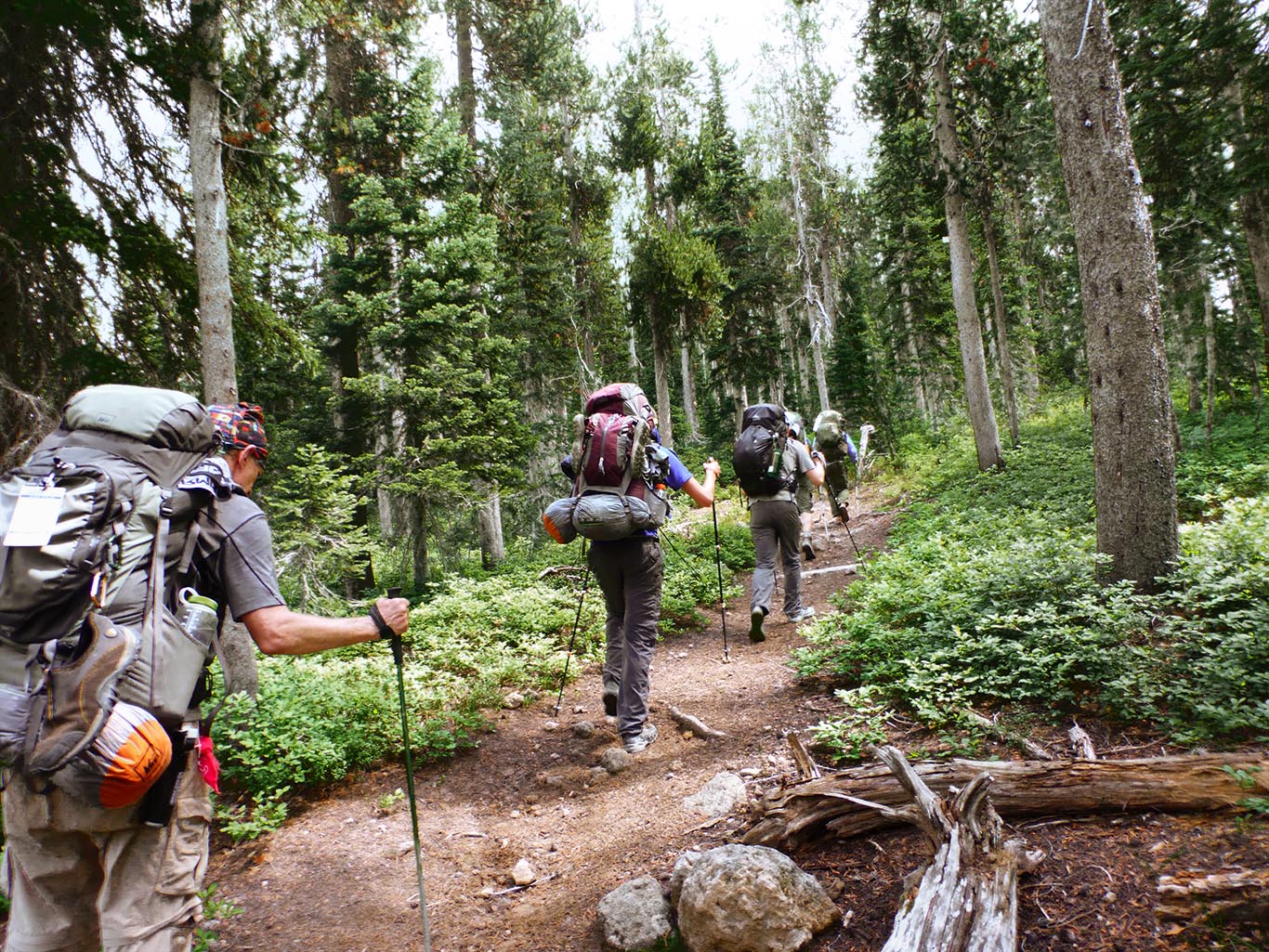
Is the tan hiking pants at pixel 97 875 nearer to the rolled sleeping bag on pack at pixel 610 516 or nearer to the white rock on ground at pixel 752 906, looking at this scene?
the white rock on ground at pixel 752 906

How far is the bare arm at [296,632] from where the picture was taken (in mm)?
2332

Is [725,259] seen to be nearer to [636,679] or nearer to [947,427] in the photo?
[947,427]

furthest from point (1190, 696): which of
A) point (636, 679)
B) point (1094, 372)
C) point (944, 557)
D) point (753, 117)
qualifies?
point (753, 117)

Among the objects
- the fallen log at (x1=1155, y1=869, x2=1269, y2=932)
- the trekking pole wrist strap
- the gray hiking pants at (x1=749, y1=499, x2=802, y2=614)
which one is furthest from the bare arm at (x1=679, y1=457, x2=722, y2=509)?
the fallen log at (x1=1155, y1=869, x2=1269, y2=932)

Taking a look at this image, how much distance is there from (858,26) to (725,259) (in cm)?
1165

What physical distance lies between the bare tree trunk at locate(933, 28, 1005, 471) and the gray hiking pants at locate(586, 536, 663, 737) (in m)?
12.3

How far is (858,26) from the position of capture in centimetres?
1443

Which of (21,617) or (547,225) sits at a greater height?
(547,225)

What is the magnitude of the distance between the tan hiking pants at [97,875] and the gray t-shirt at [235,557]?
1.90ft

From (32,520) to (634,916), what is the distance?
2.85m

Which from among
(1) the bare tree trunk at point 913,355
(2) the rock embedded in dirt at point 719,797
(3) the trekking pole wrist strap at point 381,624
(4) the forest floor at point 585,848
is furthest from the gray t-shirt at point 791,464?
(1) the bare tree trunk at point 913,355

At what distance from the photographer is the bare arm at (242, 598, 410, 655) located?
7.65ft

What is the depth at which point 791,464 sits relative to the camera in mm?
7695

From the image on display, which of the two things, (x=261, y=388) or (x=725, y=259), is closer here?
(x=261, y=388)
